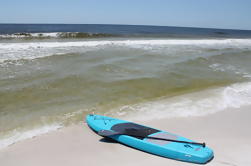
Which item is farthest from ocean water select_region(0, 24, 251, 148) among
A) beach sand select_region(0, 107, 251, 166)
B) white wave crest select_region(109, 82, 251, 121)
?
beach sand select_region(0, 107, 251, 166)

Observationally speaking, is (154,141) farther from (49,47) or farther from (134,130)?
(49,47)

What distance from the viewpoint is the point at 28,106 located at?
6277 mm

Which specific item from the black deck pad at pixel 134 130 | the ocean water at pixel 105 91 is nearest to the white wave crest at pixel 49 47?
the ocean water at pixel 105 91

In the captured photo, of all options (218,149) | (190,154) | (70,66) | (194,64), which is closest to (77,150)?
(190,154)

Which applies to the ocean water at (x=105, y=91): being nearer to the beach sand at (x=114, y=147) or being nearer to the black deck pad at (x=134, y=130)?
the beach sand at (x=114, y=147)

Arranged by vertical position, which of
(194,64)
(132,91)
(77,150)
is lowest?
(77,150)

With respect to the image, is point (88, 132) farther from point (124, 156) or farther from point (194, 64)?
point (194, 64)

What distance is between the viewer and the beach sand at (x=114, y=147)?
3.88m

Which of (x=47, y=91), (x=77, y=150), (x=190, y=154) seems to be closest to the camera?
(x=190, y=154)

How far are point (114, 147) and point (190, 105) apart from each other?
3062 mm

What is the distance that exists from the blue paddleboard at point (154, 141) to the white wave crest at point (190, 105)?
78 cm

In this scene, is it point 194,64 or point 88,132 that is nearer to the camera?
point 88,132

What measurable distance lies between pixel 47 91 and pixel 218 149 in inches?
223

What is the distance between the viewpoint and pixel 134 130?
4676 millimetres
